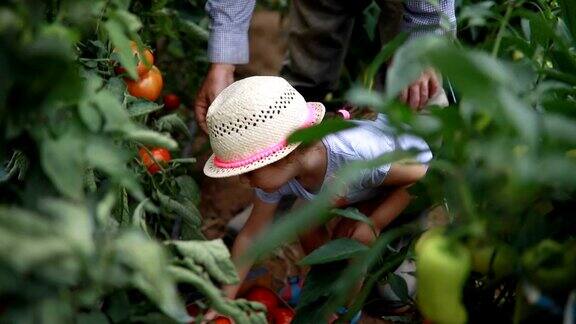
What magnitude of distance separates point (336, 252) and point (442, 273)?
51 cm

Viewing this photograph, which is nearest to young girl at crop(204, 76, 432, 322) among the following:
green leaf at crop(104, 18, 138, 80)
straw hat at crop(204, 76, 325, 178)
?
straw hat at crop(204, 76, 325, 178)

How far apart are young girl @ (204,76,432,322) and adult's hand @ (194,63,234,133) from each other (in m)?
0.23

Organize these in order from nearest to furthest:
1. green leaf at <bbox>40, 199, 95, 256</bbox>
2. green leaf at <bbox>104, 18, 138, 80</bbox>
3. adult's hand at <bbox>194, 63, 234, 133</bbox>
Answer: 1. green leaf at <bbox>40, 199, 95, 256</bbox>
2. green leaf at <bbox>104, 18, 138, 80</bbox>
3. adult's hand at <bbox>194, 63, 234, 133</bbox>

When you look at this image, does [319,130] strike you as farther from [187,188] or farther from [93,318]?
[187,188]

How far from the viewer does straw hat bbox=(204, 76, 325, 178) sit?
5.79ft

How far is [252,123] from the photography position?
1765 mm

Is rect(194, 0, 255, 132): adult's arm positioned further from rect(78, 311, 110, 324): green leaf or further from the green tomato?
the green tomato

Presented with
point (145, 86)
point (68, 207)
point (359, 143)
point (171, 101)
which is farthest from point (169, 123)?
point (68, 207)

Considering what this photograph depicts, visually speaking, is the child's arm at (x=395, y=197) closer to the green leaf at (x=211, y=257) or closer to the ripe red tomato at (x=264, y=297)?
the ripe red tomato at (x=264, y=297)

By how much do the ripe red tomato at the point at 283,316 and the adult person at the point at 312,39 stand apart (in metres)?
0.49

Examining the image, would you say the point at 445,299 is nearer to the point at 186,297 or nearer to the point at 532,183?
the point at 532,183

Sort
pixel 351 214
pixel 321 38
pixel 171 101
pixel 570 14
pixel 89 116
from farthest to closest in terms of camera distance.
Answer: pixel 321 38 < pixel 171 101 < pixel 570 14 < pixel 351 214 < pixel 89 116

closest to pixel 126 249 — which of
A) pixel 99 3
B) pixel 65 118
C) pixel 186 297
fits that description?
pixel 65 118

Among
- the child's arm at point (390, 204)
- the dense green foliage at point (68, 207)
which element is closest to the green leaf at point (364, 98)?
the dense green foliage at point (68, 207)
